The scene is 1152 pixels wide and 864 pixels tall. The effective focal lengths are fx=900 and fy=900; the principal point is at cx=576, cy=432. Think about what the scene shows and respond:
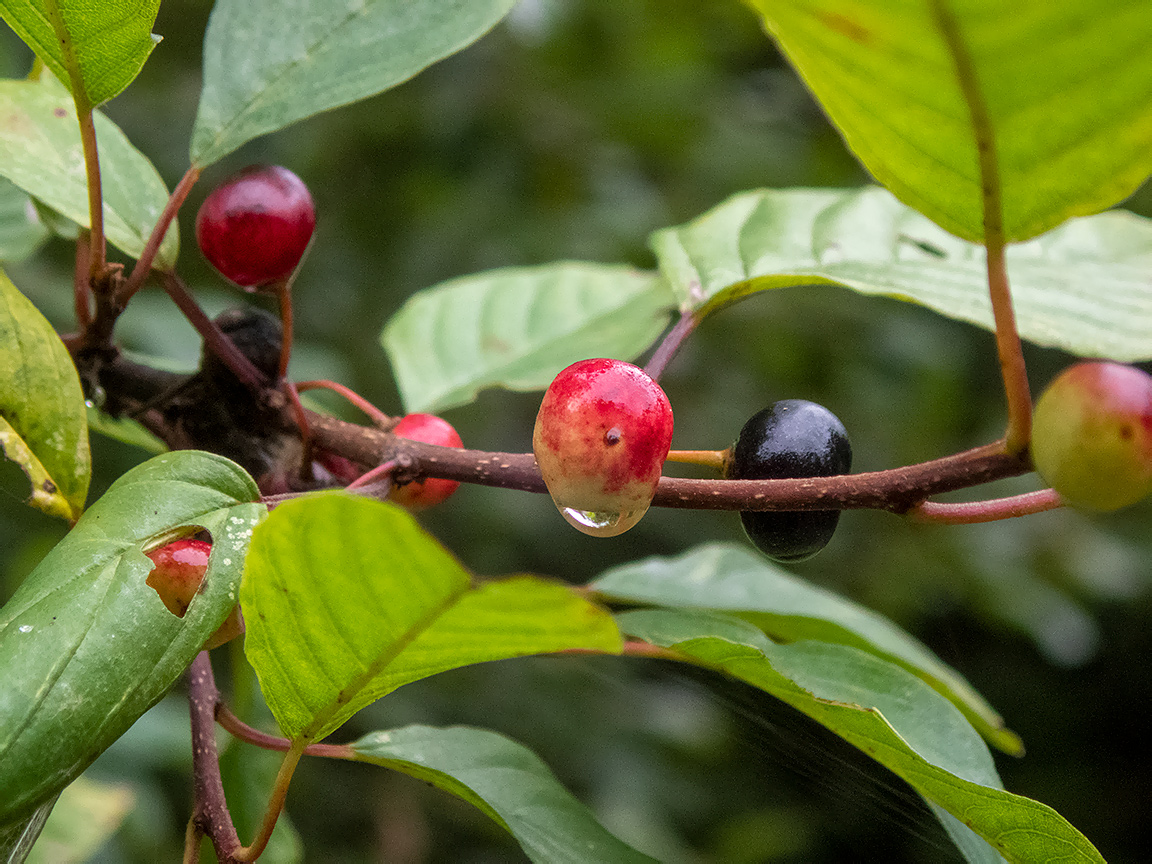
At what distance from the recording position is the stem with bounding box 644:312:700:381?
70cm

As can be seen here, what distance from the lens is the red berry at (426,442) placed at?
802 mm

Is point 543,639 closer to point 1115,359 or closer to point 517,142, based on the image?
point 1115,359

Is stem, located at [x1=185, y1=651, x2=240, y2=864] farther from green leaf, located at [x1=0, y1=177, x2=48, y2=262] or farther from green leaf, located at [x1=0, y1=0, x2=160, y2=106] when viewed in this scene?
green leaf, located at [x1=0, y1=177, x2=48, y2=262]

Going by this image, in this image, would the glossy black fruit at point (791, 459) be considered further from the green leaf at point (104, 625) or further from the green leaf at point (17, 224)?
the green leaf at point (17, 224)

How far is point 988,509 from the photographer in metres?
0.53

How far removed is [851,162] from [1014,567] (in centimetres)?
137

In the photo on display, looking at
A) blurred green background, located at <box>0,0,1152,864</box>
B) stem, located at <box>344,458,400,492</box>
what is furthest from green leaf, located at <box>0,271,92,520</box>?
blurred green background, located at <box>0,0,1152,864</box>

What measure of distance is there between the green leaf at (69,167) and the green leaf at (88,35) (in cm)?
9

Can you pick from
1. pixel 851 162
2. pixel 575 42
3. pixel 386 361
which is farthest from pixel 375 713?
pixel 851 162

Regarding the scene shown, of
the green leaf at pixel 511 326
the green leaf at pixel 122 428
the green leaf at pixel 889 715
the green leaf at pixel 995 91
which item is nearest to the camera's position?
the green leaf at pixel 995 91

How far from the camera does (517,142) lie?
2.65 metres

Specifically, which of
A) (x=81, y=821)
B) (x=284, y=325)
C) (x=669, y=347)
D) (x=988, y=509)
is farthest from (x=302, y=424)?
(x=81, y=821)

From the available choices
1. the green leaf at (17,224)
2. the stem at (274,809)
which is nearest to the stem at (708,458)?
the stem at (274,809)

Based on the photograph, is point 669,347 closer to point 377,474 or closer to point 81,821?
point 377,474
